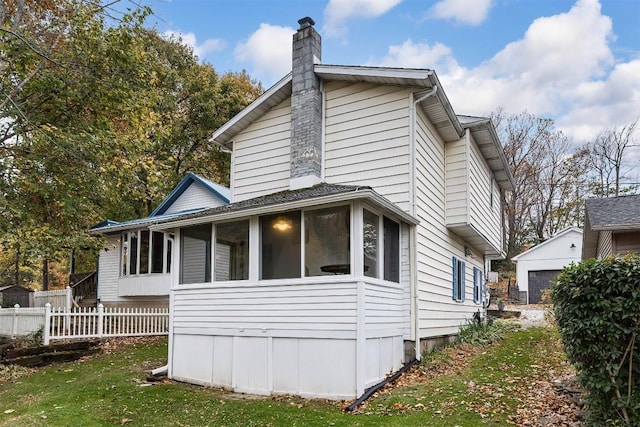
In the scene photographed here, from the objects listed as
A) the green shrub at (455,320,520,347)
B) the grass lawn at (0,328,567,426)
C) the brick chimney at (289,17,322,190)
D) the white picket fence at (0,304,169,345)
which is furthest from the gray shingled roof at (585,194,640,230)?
the white picket fence at (0,304,169,345)

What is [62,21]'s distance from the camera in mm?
13289

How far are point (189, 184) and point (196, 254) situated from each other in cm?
926

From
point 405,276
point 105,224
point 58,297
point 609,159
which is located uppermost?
point 609,159

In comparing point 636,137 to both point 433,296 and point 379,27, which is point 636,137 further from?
point 433,296

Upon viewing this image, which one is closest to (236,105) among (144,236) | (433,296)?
(144,236)

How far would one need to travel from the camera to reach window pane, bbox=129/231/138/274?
1770 centimetres

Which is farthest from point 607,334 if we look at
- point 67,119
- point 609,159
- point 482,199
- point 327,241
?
point 609,159

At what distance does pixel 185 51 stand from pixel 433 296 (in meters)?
21.4

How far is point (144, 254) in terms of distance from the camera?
57.4 feet

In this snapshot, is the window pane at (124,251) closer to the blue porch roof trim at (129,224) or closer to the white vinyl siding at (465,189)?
the blue porch roof trim at (129,224)

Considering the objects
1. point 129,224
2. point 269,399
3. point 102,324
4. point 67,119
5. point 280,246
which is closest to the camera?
point 269,399

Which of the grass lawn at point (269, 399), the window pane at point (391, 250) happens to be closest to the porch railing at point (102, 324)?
the grass lawn at point (269, 399)

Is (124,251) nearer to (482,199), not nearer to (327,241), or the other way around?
(327,241)

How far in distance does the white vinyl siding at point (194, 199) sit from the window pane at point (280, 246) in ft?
29.7
